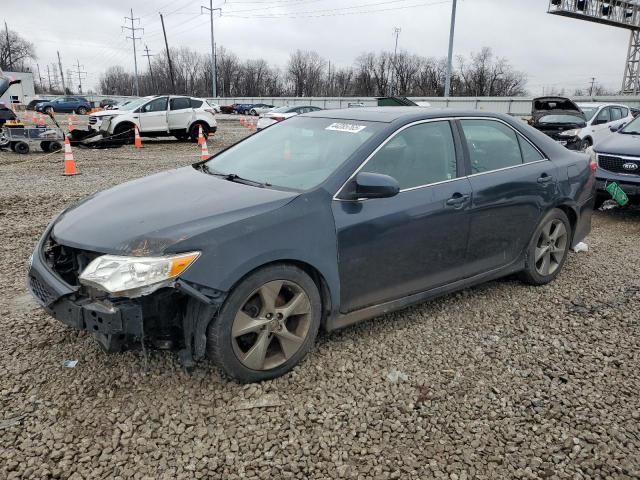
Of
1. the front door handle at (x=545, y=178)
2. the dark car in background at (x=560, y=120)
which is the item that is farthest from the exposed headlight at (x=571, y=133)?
the front door handle at (x=545, y=178)

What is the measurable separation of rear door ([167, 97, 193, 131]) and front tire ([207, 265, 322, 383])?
16.6 metres

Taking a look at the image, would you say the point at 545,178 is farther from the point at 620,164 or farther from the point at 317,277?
the point at 620,164

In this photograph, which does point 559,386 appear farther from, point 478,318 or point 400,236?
point 400,236

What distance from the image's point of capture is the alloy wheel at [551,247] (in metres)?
4.46

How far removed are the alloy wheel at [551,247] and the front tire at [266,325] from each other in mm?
2420

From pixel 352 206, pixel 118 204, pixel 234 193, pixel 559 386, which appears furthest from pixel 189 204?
pixel 559 386

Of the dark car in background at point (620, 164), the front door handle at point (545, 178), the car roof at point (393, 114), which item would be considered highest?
the car roof at point (393, 114)

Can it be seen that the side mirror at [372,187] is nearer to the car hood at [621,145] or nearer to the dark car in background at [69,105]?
the car hood at [621,145]

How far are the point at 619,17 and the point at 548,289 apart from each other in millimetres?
43004

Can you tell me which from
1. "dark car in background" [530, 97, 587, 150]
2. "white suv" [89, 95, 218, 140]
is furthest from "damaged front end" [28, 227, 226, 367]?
"white suv" [89, 95, 218, 140]

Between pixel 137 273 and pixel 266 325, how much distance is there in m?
0.77

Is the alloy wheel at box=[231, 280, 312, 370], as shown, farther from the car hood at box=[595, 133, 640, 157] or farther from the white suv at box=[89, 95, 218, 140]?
the white suv at box=[89, 95, 218, 140]

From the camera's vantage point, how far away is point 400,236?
10.9 feet

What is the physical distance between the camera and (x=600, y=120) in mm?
14633
